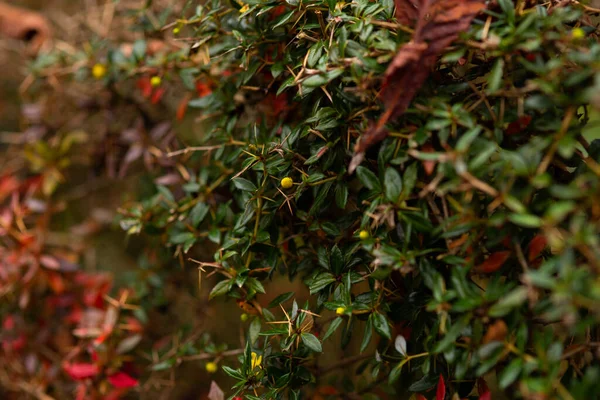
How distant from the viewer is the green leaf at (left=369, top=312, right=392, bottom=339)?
76 cm

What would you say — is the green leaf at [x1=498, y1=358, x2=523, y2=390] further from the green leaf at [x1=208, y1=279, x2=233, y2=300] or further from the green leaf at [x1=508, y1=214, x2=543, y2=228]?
the green leaf at [x1=208, y1=279, x2=233, y2=300]

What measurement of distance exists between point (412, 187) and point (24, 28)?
4.57ft

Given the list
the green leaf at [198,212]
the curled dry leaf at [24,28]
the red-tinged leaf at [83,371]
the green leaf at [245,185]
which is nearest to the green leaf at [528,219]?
the green leaf at [245,185]

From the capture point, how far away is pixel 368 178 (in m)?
0.78

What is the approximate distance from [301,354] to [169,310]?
0.62 metres

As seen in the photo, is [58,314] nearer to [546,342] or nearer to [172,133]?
[172,133]

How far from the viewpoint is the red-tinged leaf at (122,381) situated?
117cm

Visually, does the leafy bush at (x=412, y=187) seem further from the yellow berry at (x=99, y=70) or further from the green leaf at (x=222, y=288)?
the yellow berry at (x=99, y=70)

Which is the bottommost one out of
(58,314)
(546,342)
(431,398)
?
(58,314)

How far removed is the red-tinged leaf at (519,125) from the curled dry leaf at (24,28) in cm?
139

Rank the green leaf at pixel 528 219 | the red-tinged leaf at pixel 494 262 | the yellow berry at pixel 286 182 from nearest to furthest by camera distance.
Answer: the green leaf at pixel 528 219 → the red-tinged leaf at pixel 494 262 → the yellow berry at pixel 286 182

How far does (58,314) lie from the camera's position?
1.42m

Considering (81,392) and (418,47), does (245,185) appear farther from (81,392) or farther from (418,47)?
(81,392)

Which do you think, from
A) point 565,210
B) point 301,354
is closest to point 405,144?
point 565,210
